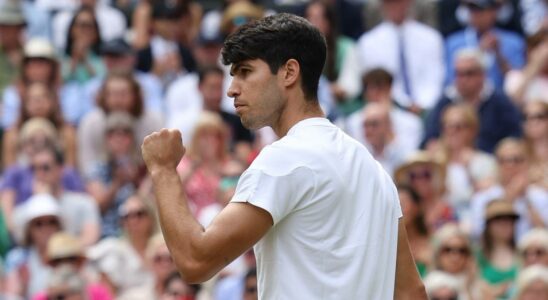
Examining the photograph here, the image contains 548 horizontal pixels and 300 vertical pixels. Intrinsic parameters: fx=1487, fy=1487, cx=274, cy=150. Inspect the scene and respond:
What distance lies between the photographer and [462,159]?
10.6 metres

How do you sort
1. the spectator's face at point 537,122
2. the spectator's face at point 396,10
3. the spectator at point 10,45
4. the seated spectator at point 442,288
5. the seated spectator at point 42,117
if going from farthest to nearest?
the spectator's face at point 396,10, the spectator at point 10,45, the seated spectator at point 42,117, the spectator's face at point 537,122, the seated spectator at point 442,288

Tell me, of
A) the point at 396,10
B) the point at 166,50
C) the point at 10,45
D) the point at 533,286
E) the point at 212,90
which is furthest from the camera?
the point at 166,50

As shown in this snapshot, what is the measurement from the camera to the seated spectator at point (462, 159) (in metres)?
10.4

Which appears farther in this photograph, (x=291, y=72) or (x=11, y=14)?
(x=11, y=14)

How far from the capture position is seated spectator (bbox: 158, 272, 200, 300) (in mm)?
9117

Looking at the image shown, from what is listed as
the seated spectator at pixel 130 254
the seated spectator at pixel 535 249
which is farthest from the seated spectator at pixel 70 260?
the seated spectator at pixel 535 249

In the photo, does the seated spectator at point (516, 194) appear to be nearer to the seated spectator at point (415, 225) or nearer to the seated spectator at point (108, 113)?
the seated spectator at point (415, 225)

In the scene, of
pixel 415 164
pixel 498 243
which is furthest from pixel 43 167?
pixel 498 243

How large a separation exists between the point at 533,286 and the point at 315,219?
5039 millimetres

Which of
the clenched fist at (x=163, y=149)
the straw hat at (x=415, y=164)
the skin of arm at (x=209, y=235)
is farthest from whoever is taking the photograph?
the straw hat at (x=415, y=164)

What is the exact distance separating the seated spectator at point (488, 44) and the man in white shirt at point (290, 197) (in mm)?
7794

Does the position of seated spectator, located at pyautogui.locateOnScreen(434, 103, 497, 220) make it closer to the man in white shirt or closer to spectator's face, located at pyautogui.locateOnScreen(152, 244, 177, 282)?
spectator's face, located at pyautogui.locateOnScreen(152, 244, 177, 282)

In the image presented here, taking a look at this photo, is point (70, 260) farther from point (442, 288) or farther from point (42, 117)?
point (442, 288)

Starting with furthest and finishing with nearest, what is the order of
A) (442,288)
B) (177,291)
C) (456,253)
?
(456,253)
(177,291)
(442,288)
